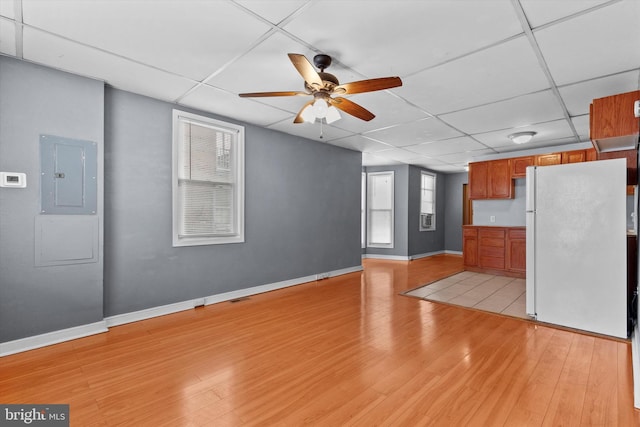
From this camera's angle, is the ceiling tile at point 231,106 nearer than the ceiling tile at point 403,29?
No

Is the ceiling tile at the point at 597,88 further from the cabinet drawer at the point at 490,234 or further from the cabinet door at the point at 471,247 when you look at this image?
the cabinet door at the point at 471,247

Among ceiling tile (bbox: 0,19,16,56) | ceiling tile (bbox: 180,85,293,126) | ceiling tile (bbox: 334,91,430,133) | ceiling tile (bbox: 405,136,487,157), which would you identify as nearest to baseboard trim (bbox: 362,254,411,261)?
ceiling tile (bbox: 405,136,487,157)

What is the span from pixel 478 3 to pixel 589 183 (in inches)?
90.8

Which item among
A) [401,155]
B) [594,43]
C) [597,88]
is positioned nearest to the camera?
[594,43]

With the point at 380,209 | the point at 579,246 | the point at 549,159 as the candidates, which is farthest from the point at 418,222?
the point at 579,246

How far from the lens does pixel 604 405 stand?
1.90m

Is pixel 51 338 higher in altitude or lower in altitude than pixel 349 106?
lower

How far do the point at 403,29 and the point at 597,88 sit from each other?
101 inches

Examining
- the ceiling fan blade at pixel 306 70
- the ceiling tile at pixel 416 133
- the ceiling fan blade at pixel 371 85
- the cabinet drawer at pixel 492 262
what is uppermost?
the ceiling tile at pixel 416 133

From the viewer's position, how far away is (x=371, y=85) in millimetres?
2406

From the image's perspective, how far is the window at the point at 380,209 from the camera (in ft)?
27.2

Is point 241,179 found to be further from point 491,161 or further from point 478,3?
point 491,161

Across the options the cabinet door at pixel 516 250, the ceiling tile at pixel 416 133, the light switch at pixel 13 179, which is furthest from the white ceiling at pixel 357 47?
the cabinet door at pixel 516 250

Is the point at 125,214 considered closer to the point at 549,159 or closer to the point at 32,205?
the point at 32,205
